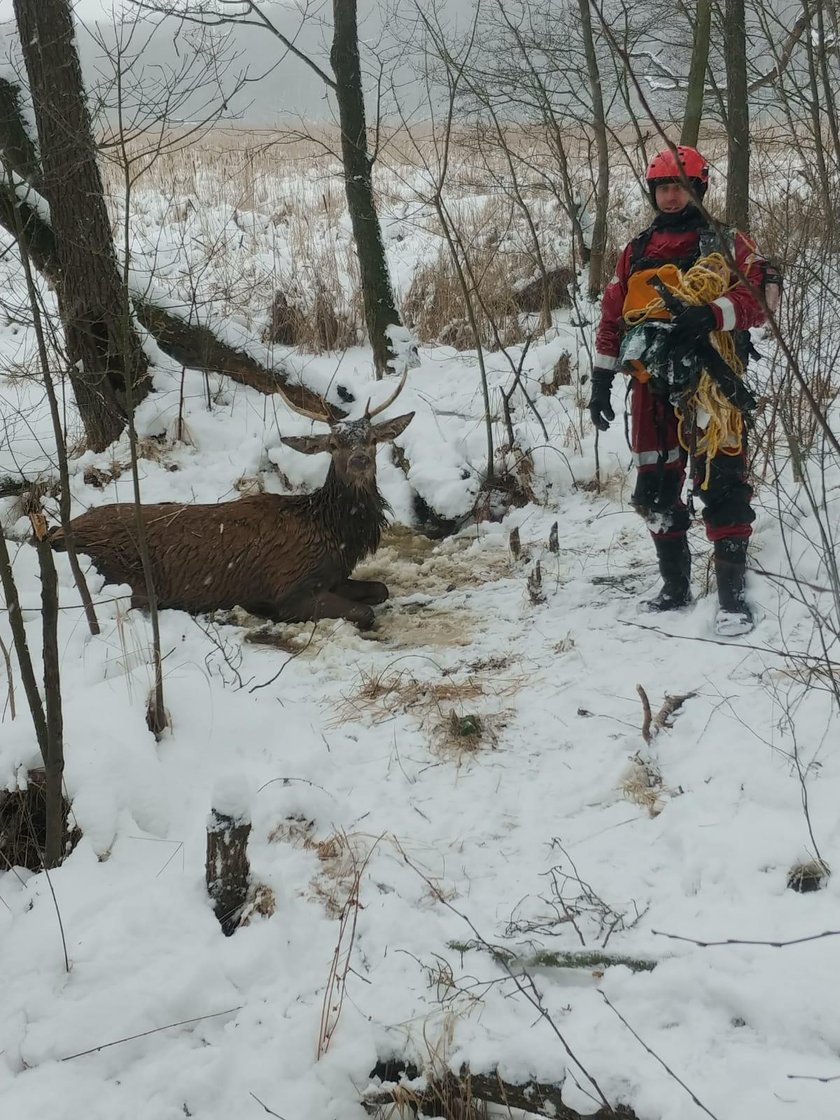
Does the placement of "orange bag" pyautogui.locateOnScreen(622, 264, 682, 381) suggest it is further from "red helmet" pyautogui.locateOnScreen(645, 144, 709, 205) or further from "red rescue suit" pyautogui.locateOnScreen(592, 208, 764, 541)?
"red helmet" pyautogui.locateOnScreen(645, 144, 709, 205)

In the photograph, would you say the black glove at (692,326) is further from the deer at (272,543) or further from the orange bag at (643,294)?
the deer at (272,543)

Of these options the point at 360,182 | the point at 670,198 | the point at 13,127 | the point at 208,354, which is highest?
the point at 13,127

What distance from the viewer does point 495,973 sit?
221 centimetres

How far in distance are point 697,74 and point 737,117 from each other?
1.54ft

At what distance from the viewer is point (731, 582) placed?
3699 millimetres

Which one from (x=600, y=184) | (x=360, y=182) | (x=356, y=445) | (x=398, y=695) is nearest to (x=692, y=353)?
(x=398, y=695)

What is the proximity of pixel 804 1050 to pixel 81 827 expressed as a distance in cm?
214

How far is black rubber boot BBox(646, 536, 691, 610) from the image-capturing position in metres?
3.97

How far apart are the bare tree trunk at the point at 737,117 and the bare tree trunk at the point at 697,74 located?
187 mm

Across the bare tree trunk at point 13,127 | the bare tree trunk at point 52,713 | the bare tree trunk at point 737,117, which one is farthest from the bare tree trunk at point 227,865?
the bare tree trunk at point 737,117

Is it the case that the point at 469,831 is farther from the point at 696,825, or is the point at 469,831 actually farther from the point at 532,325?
the point at 532,325

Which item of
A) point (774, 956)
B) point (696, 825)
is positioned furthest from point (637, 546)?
point (774, 956)

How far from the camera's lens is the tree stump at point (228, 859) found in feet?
8.19

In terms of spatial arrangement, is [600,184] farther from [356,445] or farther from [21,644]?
[21,644]
